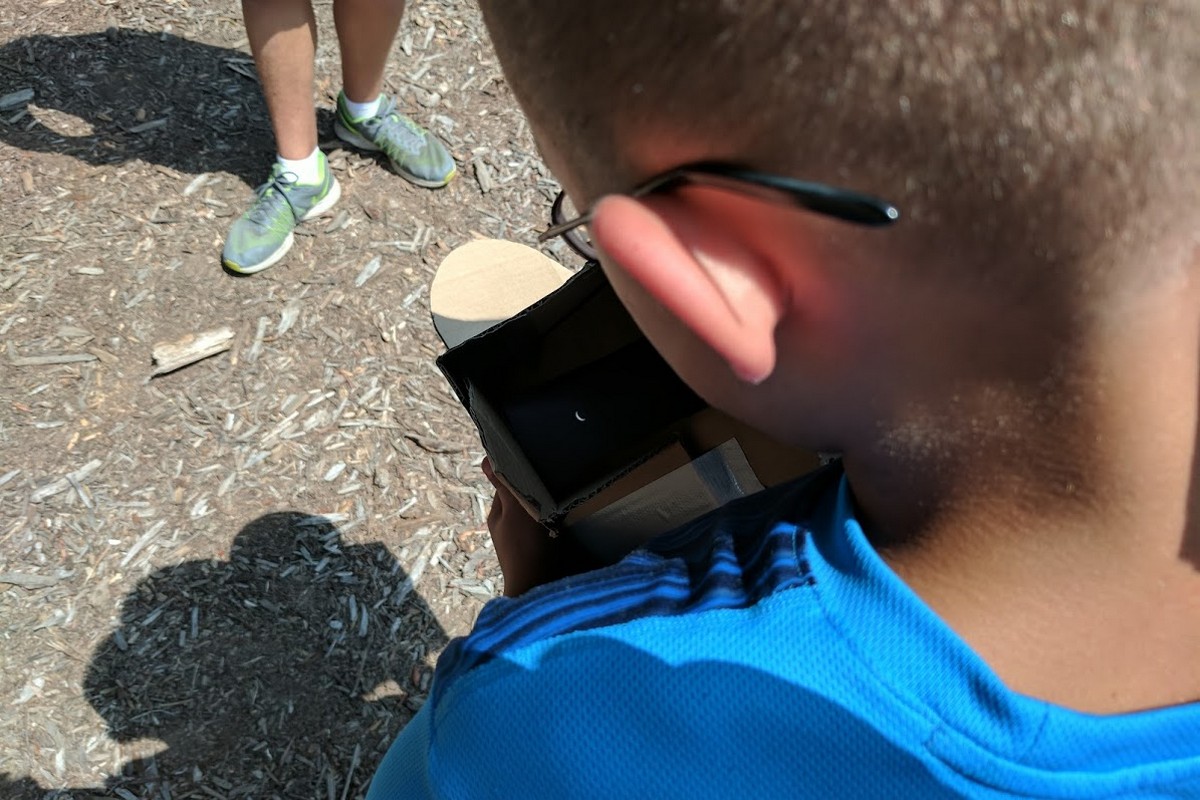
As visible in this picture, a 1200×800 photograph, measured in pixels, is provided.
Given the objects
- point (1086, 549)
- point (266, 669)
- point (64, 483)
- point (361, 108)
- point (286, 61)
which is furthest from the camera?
point (361, 108)

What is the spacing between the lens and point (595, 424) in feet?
4.91

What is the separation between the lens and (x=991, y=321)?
0.67 meters

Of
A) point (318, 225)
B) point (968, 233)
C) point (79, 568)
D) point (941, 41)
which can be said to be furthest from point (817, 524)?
point (318, 225)

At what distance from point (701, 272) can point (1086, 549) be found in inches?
15.3

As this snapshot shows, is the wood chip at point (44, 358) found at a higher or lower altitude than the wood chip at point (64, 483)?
higher

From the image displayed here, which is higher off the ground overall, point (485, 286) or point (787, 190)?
point (787, 190)

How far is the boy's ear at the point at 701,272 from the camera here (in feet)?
2.23

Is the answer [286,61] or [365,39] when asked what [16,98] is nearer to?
[286,61]

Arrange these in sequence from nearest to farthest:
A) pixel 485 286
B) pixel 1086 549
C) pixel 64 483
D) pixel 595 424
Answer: pixel 1086 549 < pixel 595 424 < pixel 485 286 < pixel 64 483

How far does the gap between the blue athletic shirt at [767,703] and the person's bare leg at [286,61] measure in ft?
8.12

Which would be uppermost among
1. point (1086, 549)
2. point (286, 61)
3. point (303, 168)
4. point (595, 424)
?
point (1086, 549)

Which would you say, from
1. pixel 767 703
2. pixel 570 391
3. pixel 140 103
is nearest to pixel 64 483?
pixel 140 103

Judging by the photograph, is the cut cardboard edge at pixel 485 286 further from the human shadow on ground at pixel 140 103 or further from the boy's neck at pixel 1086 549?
the human shadow on ground at pixel 140 103

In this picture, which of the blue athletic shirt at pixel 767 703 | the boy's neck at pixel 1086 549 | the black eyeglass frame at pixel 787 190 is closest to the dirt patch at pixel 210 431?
the blue athletic shirt at pixel 767 703
